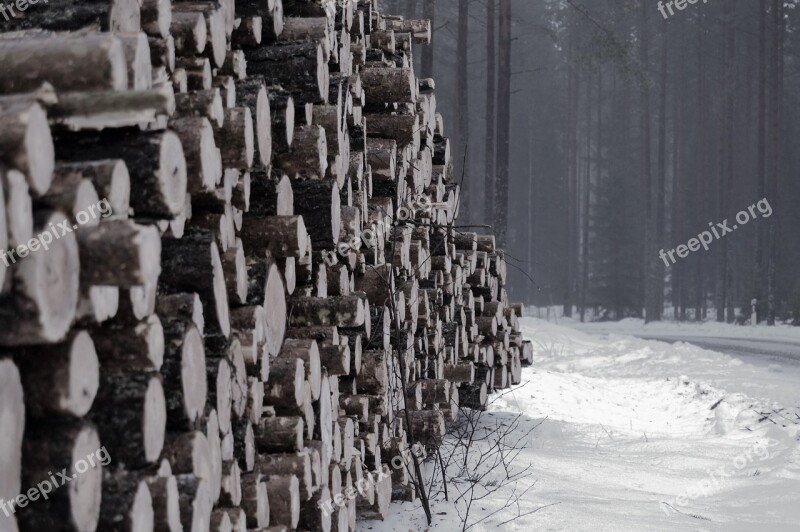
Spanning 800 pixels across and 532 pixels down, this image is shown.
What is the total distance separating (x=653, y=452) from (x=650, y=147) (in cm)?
3758

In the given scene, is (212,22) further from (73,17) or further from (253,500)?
(253,500)

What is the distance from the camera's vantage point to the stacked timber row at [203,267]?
182 cm

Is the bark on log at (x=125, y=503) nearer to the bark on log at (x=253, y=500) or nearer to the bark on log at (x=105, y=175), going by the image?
the bark on log at (x=105, y=175)

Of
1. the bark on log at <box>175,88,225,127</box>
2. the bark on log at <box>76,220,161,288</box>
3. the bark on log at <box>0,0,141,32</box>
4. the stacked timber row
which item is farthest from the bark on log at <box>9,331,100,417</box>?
the bark on log at <box>175,88,225,127</box>

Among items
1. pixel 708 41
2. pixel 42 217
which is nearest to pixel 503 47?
pixel 42 217

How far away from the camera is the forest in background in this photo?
30.4m

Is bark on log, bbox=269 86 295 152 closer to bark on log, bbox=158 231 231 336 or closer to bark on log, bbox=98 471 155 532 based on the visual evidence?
bark on log, bbox=158 231 231 336

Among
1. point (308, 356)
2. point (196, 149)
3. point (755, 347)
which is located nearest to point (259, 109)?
point (196, 149)

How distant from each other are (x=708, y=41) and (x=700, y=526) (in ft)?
136

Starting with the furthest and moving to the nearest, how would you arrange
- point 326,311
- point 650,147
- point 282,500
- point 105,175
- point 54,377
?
point 650,147 → point 326,311 → point 282,500 → point 105,175 → point 54,377

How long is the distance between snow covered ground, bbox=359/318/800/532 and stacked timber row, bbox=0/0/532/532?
3.02 feet

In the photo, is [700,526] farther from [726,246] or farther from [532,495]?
[726,246]

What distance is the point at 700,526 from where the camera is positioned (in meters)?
4.83

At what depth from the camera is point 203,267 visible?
8.68 feet
